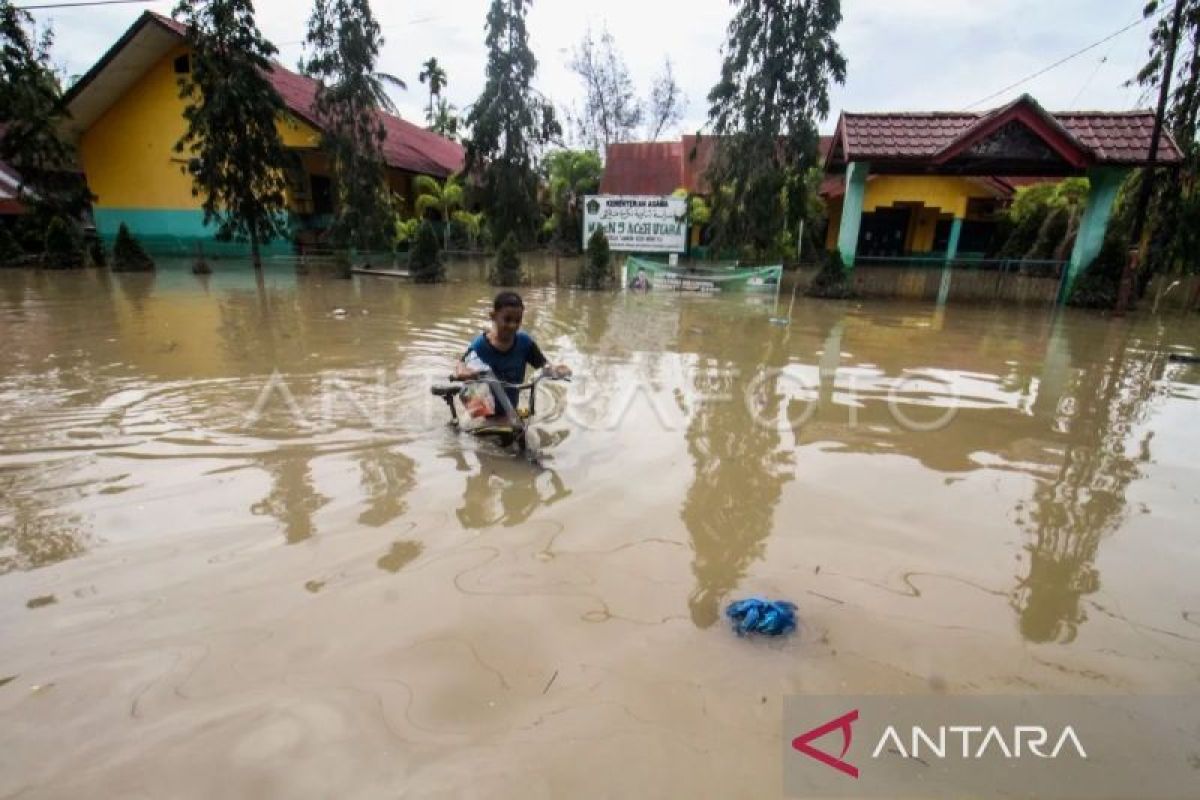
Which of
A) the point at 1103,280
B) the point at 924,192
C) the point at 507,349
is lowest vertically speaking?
the point at 507,349

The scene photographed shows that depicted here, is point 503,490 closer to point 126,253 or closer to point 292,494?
point 292,494

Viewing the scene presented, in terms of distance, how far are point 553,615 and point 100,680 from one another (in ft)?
6.54

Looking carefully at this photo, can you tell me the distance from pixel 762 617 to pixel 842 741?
702 mm

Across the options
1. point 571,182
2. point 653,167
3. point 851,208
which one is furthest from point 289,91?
point 851,208

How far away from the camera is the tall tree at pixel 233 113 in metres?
16.7

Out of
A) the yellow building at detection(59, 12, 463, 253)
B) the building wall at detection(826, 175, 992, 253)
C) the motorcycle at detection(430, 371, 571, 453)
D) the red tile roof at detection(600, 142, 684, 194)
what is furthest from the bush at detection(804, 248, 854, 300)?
the yellow building at detection(59, 12, 463, 253)

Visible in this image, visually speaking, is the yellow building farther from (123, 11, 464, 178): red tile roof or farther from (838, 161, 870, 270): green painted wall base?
(838, 161, 870, 270): green painted wall base

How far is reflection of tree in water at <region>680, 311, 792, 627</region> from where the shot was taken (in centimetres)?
374

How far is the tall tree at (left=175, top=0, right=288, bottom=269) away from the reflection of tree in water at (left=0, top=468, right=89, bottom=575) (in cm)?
1594

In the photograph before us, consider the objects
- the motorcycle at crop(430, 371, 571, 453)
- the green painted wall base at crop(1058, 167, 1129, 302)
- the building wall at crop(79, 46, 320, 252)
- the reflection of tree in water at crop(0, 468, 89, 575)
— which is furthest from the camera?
the building wall at crop(79, 46, 320, 252)

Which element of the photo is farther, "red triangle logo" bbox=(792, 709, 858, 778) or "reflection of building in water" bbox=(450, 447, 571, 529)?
"reflection of building in water" bbox=(450, 447, 571, 529)

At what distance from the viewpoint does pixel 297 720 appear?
2.51 m

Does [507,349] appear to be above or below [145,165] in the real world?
below

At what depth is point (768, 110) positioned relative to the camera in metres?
17.8
